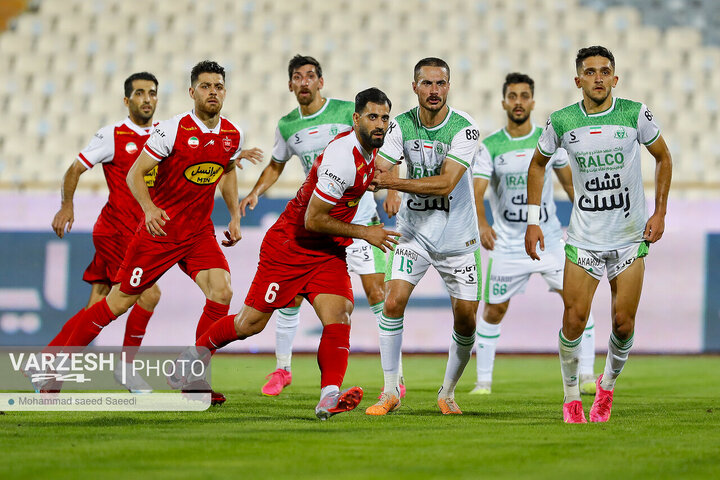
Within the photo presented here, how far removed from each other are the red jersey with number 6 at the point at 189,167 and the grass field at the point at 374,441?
1374 millimetres

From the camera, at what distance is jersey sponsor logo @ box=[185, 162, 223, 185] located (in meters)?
7.36

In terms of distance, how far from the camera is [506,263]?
9.39 m

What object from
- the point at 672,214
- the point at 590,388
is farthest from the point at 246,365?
the point at 672,214

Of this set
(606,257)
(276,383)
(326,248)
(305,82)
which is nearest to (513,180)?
(305,82)

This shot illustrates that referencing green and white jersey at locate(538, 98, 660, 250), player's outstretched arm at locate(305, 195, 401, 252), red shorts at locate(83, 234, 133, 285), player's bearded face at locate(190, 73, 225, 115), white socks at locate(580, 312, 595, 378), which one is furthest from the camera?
white socks at locate(580, 312, 595, 378)

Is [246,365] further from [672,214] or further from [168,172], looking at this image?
[672,214]

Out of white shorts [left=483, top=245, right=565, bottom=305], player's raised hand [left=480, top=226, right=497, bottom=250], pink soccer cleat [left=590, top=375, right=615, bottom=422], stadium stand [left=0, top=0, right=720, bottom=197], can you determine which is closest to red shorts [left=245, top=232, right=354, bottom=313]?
pink soccer cleat [left=590, top=375, right=615, bottom=422]

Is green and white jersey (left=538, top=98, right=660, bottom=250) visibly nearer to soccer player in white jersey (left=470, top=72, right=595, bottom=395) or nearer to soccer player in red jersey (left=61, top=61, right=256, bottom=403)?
soccer player in red jersey (left=61, top=61, right=256, bottom=403)

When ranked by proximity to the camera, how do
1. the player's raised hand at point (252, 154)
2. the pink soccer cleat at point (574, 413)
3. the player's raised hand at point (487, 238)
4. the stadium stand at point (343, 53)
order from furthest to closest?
the stadium stand at point (343, 53) < the player's raised hand at point (487, 238) < the player's raised hand at point (252, 154) < the pink soccer cleat at point (574, 413)

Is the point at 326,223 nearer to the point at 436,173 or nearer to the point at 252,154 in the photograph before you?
the point at 436,173

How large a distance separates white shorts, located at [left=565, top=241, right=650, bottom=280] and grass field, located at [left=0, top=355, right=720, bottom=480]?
0.98m

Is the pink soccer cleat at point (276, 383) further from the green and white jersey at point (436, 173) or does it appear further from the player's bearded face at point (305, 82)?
the player's bearded face at point (305, 82)

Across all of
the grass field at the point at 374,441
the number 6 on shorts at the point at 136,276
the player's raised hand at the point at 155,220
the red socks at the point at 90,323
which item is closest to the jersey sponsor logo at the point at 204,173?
the player's raised hand at the point at 155,220

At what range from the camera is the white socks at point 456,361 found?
712 cm
